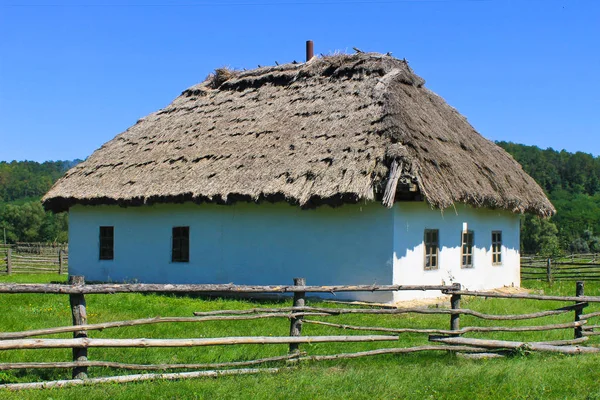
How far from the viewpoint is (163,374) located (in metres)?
6.83

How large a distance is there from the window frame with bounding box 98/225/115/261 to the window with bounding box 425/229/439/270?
9037mm

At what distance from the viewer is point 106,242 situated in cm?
1888

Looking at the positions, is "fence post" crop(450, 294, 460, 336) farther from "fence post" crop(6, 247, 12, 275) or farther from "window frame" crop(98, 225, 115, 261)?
"fence post" crop(6, 247, 12, 275)

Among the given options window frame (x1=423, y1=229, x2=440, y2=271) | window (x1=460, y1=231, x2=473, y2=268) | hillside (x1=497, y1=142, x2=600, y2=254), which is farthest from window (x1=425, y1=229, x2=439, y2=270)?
hillside (x1=497, y1=142, x2=600, y2=254)

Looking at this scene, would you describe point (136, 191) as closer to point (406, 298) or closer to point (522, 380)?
point (406, 298)

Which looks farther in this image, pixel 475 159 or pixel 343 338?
pixel 475 159

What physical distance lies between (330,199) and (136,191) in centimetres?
594

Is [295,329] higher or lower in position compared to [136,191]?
lower

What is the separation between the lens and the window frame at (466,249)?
51.9 ft

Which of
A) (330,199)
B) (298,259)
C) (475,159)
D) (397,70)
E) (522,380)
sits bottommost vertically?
(522,380)

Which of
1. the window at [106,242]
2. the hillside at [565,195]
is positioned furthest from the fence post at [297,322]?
the hillside at [565,195]

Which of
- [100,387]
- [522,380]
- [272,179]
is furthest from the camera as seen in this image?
[272,179]

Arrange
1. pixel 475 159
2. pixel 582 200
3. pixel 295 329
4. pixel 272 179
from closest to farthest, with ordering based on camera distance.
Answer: pixel 295 329 < pixel 272 179 < pixel 475 159 < pixel 582 200

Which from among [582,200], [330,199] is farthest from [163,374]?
[582,200]
